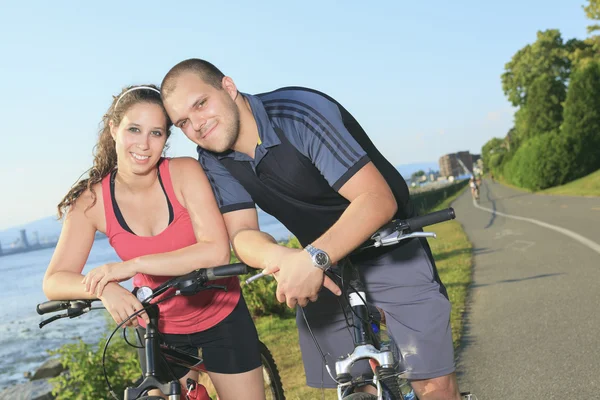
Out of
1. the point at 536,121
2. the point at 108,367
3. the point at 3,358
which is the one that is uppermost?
the point at 536,121

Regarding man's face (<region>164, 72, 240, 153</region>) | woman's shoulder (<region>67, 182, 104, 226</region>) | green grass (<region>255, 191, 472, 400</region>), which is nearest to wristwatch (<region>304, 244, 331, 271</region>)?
man's face (<region>164, 72, 240, 153</region>)

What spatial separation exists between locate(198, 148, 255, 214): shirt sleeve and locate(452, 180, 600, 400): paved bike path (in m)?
3.35

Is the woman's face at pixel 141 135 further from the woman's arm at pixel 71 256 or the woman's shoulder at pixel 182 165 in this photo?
the woman's arm at pixel 71 256

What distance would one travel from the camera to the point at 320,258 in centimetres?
247

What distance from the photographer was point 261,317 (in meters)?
11.8

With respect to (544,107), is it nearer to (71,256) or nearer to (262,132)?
(262,132)

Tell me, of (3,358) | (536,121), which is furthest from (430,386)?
(536,121)

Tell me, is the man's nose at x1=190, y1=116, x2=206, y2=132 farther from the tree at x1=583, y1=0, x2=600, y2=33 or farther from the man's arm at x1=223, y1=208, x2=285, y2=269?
the tree at x1=583, y1=0, x2=600, y2=33

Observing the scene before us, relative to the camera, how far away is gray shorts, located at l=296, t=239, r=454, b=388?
125 inches

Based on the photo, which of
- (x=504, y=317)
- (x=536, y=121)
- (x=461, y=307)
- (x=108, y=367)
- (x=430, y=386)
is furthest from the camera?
(x=536, y=121)

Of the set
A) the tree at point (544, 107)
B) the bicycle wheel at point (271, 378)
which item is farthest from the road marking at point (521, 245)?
the tree at point (544, 107)

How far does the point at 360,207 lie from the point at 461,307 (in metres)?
7.49

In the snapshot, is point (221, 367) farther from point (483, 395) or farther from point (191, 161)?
point (483, 395)

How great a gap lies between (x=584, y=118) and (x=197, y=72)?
170 feet
